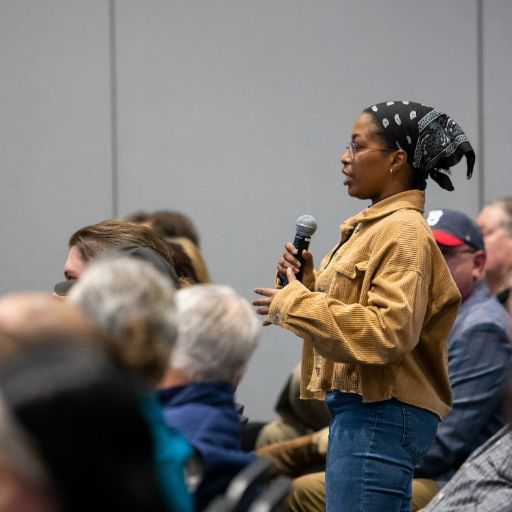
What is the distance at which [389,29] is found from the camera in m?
4.89

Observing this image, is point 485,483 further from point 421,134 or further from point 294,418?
point 294,418

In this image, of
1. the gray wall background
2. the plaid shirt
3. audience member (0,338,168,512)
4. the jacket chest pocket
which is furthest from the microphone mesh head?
the gray wall background

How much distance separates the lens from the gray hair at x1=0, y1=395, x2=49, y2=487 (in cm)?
84

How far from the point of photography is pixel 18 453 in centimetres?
86

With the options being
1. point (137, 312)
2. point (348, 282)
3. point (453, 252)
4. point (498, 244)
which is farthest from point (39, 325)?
point (498, 244)

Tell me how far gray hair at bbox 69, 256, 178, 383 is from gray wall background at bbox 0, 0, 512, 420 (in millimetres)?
3329

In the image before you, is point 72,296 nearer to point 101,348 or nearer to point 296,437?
point 101,348

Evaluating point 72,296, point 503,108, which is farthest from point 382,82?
point 72,296

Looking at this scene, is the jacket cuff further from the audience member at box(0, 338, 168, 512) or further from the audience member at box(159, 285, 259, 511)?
the audience member at box(0, 338, 168, 512)

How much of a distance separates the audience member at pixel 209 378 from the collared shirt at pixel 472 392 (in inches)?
54.8

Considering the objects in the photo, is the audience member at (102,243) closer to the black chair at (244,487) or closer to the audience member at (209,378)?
the audience member at (209,378)

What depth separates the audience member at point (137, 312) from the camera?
1.37m

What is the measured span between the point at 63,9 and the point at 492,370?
2.70 meters

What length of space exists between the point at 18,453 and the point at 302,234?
1.70 metres
